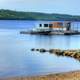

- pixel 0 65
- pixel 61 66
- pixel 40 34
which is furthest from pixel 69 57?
pixel 40 34

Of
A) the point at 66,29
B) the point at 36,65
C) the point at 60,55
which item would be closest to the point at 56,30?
the point at 66,29

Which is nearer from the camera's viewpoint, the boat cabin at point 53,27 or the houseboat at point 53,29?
the houseboat at point 53,29

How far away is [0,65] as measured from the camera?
19469 mm

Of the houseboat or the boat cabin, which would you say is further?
the boat cabin

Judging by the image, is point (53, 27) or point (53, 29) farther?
point (53, 29)

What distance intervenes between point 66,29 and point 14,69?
121 ft

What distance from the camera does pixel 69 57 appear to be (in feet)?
74.5

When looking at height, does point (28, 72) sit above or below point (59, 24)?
above

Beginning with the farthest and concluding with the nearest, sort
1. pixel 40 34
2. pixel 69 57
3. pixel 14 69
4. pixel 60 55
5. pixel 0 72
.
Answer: pixel 40 34
pixel 60 55
pixel 69 57
pixel 14 69
pixel 0 72

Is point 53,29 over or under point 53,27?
under

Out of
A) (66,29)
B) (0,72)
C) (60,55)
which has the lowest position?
(66,29)

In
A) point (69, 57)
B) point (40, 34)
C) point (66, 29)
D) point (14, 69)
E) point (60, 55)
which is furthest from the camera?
point (66, 29)

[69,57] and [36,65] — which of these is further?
[69,57]

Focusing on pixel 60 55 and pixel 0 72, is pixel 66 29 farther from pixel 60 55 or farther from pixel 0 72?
pixel 0 72
